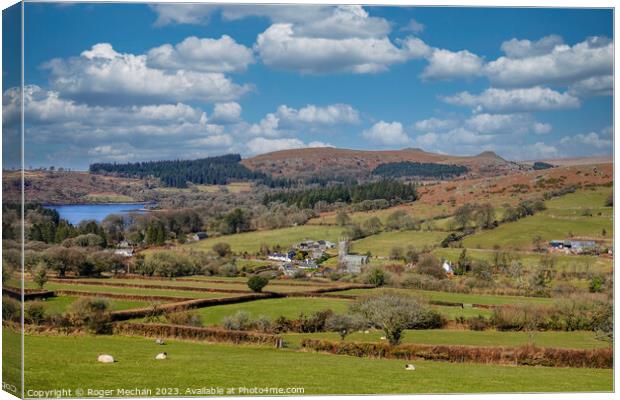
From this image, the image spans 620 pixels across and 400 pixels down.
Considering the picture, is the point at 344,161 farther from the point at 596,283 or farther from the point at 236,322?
the point at 596,283

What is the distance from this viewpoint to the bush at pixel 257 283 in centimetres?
1777

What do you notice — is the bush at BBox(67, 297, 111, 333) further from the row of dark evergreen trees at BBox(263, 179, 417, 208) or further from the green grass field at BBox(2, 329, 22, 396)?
the row of dark evergreen trees at BBox(263, 179, 417, 208)

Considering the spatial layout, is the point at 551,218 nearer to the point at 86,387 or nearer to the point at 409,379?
the point at 409,379

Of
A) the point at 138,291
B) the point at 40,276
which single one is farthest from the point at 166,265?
the point at 40,276

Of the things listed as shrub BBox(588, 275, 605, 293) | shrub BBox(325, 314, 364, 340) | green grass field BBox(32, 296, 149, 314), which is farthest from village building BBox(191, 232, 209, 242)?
shrub BBox(588, 275, 605, 293)

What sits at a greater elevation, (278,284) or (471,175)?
(471,175)

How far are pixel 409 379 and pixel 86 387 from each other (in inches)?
210

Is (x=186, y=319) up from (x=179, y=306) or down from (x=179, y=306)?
down

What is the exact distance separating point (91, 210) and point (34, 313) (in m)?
2.25

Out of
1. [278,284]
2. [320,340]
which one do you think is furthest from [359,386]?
[278,284]

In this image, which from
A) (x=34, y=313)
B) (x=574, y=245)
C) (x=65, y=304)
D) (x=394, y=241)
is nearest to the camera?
(x=34, y=313)

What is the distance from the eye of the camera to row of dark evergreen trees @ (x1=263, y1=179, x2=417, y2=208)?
18.5 m

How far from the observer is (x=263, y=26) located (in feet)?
53.4

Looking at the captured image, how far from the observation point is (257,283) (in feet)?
58.4
